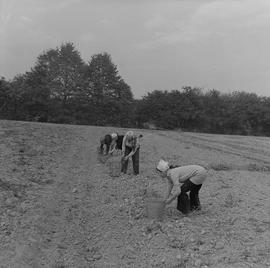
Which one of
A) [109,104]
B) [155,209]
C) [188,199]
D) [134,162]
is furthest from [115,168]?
[109,104]

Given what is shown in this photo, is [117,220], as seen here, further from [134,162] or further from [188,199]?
[134,162]

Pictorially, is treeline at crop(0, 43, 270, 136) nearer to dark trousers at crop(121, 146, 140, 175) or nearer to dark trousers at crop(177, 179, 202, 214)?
dark trousers at crop(121, 146, 140, 175)

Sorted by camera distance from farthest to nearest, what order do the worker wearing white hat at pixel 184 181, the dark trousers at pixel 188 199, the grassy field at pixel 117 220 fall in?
1. the dark trousers at pixel 188 199
2. the worker wearing white hat at pixel 184 181
3. the grassy field at pixel 117 220

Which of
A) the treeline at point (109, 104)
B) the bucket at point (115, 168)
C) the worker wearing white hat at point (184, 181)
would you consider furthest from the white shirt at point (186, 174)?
the treeline at point (109, 104)

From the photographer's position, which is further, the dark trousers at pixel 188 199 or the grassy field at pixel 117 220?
the dark trousers at pixel 188 199

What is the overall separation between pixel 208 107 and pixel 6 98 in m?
23.0

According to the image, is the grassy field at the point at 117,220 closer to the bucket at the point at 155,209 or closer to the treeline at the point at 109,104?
the bucket at the point at 155,209

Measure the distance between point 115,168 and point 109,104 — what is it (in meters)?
44.8

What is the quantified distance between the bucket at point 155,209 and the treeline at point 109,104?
46.1 meters

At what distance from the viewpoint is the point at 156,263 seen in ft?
27.5

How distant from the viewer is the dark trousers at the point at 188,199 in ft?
33.7

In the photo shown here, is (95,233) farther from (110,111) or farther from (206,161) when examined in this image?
(110,111)

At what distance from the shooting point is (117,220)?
10883 mm

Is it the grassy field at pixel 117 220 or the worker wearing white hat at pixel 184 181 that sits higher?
the worker wearing white hat at pixel 184 181
